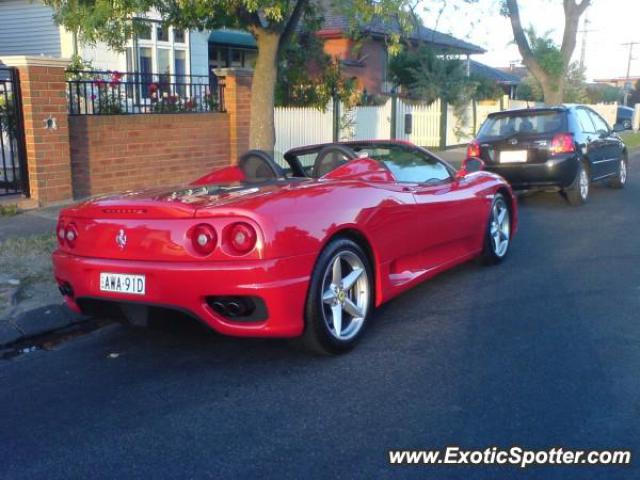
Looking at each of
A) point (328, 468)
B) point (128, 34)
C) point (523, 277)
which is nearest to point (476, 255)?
point (523, 277)

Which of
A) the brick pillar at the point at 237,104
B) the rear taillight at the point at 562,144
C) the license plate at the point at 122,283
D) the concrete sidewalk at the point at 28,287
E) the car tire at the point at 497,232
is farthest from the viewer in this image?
the brick pillar at the point at 237,104

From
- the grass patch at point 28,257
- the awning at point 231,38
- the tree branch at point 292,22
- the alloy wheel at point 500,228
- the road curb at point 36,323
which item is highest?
the awning at point 231,38

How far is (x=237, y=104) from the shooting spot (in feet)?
43.1

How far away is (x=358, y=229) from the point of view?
4.63 meters

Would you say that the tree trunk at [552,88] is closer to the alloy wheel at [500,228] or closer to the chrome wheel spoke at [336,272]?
the alloy wheel at [500,228]

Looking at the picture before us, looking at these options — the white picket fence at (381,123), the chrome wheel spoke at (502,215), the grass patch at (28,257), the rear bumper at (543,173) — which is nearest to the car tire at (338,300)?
the chrome wheel spoke at (502,215)

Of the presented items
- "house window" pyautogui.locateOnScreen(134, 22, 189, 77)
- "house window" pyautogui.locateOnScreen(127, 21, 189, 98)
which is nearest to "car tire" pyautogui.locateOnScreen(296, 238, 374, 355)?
"house window" pyautogui.locateOnScreen(127, 21, 189, 98)

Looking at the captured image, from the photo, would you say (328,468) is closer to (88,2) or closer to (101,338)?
(101,338)

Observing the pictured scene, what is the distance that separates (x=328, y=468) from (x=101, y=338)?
8.30ft

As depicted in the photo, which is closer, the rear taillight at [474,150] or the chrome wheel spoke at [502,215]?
the chrome wheel spoke at [502,215]

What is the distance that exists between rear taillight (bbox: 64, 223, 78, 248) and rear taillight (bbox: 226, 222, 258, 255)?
109 cm

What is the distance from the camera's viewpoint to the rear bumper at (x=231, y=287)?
3.98 m

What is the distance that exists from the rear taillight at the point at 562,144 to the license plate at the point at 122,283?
25.4 feet

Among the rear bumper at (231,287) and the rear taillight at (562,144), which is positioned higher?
the rear taillight at (562,144)
